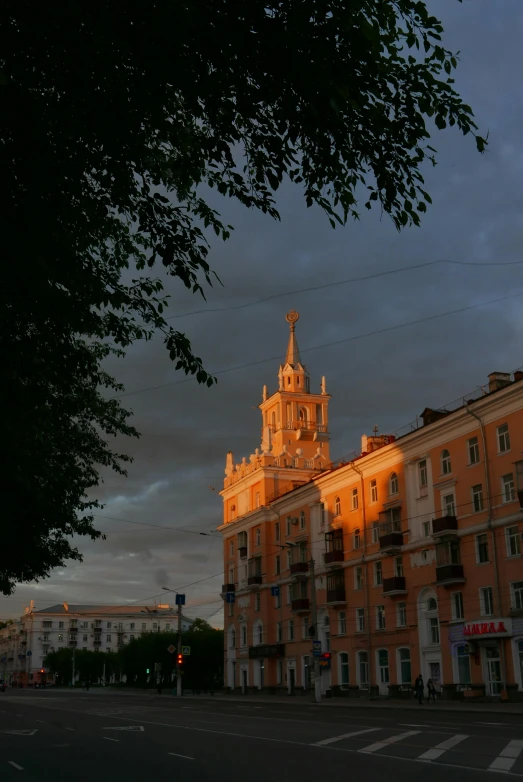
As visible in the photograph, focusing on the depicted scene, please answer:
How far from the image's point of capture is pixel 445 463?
46625mm

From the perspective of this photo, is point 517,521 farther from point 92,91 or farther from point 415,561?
point 92,91

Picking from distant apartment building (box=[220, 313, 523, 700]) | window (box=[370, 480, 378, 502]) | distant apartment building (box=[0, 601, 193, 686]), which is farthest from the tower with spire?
distant apartment building (box=[0, 601, 193, 686])

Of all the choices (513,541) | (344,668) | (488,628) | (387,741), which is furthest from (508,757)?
(344,668)

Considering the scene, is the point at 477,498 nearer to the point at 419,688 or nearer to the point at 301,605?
the point at 419,688

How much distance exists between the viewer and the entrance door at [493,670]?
40.3 metres

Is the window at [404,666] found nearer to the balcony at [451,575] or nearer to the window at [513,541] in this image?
the balcony at [451,575]

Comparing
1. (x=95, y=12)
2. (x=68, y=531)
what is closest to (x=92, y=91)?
(x=95, y=12)

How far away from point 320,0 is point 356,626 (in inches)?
2017

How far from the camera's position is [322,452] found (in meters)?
75.3

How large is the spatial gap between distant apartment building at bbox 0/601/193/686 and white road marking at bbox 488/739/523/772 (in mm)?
155402

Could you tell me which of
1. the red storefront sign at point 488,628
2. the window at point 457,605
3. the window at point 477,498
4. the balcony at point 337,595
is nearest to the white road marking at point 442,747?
the red storefront sign at point 488,628

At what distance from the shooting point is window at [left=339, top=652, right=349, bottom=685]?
54.9m

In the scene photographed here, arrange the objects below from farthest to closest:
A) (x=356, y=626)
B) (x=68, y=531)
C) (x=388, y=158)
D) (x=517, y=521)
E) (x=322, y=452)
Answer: (x=322, y=452), (x=356, y=626), (x=517, y=521), (x=68, y=531), (x=388, y=158)

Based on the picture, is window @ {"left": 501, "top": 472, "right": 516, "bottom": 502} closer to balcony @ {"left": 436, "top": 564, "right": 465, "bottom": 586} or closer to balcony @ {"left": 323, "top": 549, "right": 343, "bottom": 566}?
balcony @ {"left": 436, "top": 564, "right": 465, "bottom": 586}
